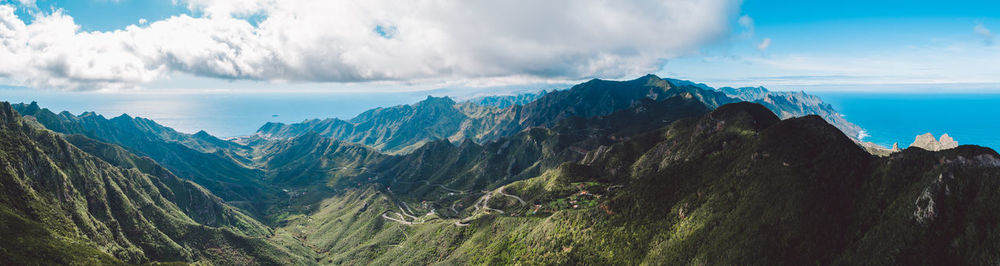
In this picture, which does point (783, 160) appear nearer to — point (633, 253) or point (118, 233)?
point (633, 253)

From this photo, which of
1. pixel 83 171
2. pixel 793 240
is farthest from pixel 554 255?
pixel 83 171

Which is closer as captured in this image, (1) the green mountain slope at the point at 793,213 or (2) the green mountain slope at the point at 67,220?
(1) the green mountain slope at the point at 793,213

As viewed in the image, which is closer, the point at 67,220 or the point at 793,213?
the point at 793,213

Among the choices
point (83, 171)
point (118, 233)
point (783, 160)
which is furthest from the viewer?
point (83, 171)

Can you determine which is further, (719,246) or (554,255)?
(554,255)

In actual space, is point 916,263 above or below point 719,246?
above

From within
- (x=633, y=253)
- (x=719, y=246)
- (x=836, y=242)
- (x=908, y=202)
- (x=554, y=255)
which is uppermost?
(x=908, y=202)

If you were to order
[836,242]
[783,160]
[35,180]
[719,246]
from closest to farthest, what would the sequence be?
[836,242] < [719,246] < [783,160] < [35,180]

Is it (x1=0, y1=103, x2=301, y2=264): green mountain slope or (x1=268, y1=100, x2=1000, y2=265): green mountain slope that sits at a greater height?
(x1=268, y1=100, x2=1000, y2=265): green mountain slope

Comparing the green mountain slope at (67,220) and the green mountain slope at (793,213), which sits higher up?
the green mountain slope at (793,213)

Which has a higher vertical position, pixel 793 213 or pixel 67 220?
pixel 793 213

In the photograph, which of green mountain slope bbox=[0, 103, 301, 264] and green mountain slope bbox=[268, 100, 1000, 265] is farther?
green mountain slope bbox=[0, 103, 301, 264]
